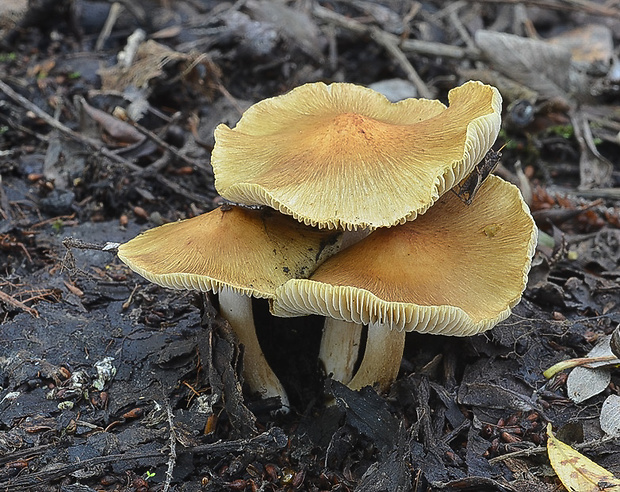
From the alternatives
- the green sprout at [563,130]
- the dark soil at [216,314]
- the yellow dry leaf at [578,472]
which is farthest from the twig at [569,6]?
the yellow dry leaf at [578,472]

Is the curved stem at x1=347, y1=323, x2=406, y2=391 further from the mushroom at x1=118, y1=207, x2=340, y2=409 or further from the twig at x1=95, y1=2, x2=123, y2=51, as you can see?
the twig at x1=95, y1=2, x2=123, y2=51

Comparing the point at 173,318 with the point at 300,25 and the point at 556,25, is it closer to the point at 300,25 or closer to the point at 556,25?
the point at 300,25

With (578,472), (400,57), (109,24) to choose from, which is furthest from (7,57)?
(578,472)

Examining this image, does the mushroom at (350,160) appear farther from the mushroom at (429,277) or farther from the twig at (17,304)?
the twig at (17,304)

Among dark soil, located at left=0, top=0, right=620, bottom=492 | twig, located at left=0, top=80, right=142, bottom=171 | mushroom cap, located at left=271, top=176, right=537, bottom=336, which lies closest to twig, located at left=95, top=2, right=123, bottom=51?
dark soil, located at left=0, top=0, right=620, bottom=492

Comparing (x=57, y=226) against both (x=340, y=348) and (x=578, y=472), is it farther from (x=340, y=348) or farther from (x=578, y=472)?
(x=578, y=472)

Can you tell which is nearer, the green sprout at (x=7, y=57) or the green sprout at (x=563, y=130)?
the green sprout at (x=563, y=130)

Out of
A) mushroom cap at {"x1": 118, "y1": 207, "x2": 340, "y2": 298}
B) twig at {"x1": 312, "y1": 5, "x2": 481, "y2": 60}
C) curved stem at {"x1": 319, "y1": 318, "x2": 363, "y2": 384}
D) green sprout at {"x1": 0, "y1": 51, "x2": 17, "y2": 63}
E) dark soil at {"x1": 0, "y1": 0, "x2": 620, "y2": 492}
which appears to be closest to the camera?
mushroom cap at {"x1": 118, "y1": 207, "x2": 340, "y2": 298}
